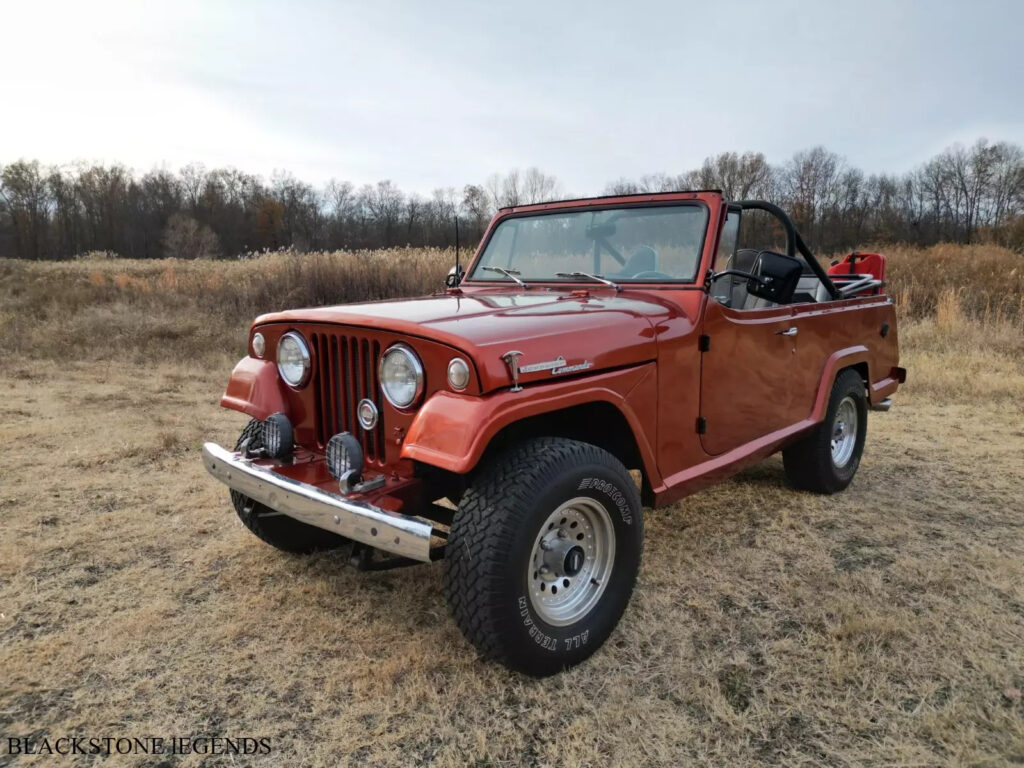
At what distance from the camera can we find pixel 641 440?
2.79m

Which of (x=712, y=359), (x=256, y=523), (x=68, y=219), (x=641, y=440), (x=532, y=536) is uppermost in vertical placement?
(x=68, y=219)

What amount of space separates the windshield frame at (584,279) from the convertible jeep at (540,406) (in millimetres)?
16

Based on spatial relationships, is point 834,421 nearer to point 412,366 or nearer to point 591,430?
point 591,430

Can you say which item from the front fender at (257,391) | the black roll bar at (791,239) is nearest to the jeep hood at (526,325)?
the front fender at (257,391)

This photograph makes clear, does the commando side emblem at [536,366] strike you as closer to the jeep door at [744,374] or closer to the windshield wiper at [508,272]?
the jeep door at [744,374]

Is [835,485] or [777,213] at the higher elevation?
[777,213]

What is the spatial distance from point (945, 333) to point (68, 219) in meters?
63.6

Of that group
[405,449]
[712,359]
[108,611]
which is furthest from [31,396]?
[712,359]

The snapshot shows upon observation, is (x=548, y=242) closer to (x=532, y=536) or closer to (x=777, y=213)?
(x=777, y=213)

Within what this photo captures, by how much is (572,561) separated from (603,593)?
0.23 metres

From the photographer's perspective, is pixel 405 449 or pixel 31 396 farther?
pixel 31 396

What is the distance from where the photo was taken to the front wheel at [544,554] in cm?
220

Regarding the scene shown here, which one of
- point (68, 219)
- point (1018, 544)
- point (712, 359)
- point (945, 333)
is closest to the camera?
point (712, 359)

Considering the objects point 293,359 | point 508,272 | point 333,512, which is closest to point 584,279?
point 508,272
